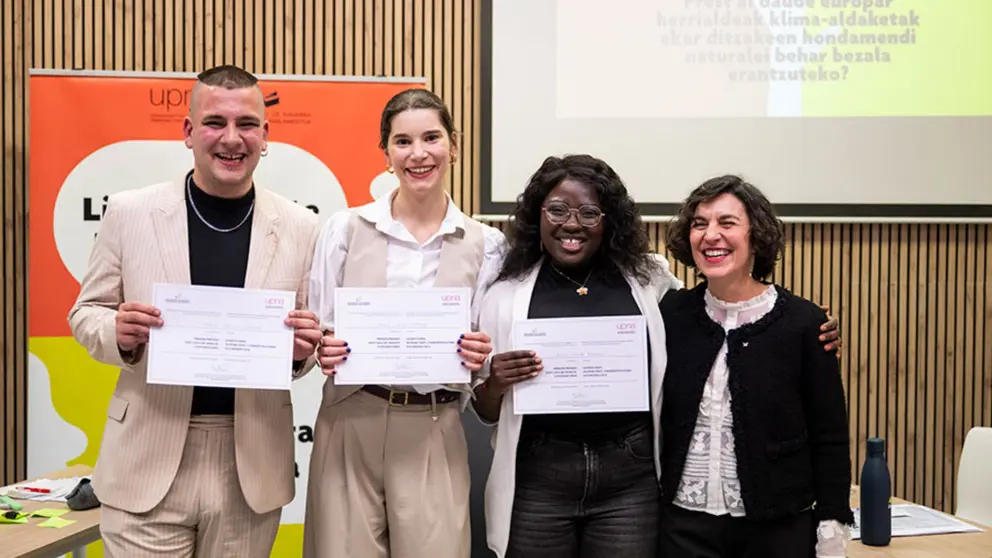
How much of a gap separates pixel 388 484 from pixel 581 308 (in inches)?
30.8

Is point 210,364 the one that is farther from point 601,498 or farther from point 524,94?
point 524,94

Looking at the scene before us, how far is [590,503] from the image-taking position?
2.41 meters

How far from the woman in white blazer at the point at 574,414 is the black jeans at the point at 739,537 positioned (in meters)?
0.13

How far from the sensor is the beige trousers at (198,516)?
232 cm

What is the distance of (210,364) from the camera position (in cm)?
228

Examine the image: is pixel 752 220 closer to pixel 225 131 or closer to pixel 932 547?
pixel 932 547

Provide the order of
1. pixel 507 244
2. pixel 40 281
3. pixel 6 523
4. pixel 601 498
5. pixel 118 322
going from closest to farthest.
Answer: pixel 118 322
pixel 601 498
pixel 507 244
pixel 6 523
pixel 40 281

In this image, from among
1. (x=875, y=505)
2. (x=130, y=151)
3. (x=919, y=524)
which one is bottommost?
(x=919, y=524)

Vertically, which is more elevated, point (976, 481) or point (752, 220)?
point (752, 220)

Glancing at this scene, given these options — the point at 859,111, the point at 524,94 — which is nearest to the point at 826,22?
the point at 859,111

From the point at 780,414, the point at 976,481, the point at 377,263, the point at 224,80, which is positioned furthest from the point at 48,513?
the point at 976,481

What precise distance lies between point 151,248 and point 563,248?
119 cm

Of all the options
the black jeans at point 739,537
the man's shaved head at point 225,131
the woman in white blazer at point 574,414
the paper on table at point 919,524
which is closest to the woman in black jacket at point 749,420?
the black jeans at point 739,537

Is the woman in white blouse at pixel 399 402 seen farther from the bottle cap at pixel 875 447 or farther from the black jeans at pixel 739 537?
the bottle cap at pixel 875 447
